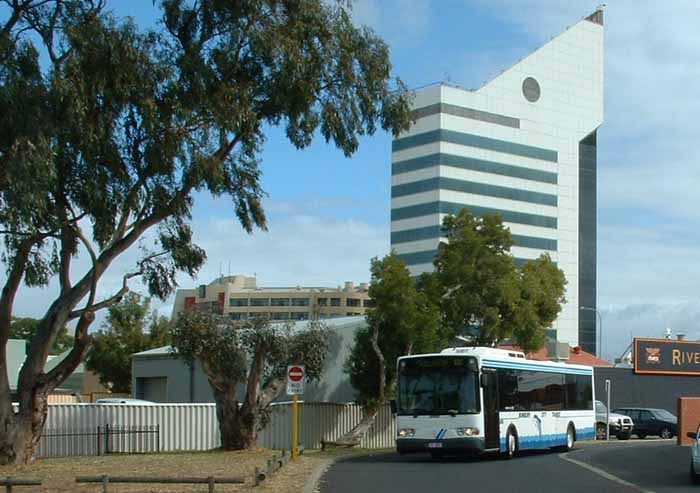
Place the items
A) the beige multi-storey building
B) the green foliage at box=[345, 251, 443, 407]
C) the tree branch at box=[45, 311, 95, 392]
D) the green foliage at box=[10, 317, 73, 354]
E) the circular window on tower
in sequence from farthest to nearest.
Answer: the beige multi-storey building < the circular window on tower < the green foliage at box=[10, 317, 73, 354] < the green foliage at box=[345, 251, 443, 407] < the tree branch at box=[45, 311, 95, 392]

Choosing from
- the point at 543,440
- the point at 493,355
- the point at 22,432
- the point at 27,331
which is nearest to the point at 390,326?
the point at 543,440

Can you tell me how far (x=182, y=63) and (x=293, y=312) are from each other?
503ft

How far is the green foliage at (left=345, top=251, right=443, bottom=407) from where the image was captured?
3738 cm

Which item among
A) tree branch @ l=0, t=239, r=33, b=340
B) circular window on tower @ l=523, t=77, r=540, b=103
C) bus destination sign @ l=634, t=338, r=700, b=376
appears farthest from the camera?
circular window on tower @ l=523, t=77, r=540, b=103

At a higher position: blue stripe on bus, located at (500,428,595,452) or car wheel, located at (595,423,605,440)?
blue stripe on bus, located at (500,428,595,452)

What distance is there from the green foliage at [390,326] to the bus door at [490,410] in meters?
8.41

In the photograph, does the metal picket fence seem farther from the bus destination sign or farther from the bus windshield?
the bus destination sign

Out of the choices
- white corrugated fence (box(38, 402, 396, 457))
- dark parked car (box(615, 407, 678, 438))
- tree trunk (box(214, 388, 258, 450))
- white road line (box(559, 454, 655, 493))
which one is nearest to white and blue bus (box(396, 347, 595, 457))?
white road line (box(559, 454, 655, 493))

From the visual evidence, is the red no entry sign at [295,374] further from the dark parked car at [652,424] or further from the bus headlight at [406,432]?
the dark parked car at [652,424]

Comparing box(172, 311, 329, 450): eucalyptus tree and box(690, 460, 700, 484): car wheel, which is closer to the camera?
box(690, 460, 700, 484): car wheel

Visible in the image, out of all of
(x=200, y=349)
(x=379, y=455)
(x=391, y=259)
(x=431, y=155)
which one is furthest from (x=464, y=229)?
(x=431, y=155)

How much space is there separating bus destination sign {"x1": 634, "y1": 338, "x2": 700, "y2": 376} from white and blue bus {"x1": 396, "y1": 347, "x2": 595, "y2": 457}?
32797mm

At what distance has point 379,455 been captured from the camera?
3300 centimetres

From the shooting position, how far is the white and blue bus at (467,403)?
28125 mm
